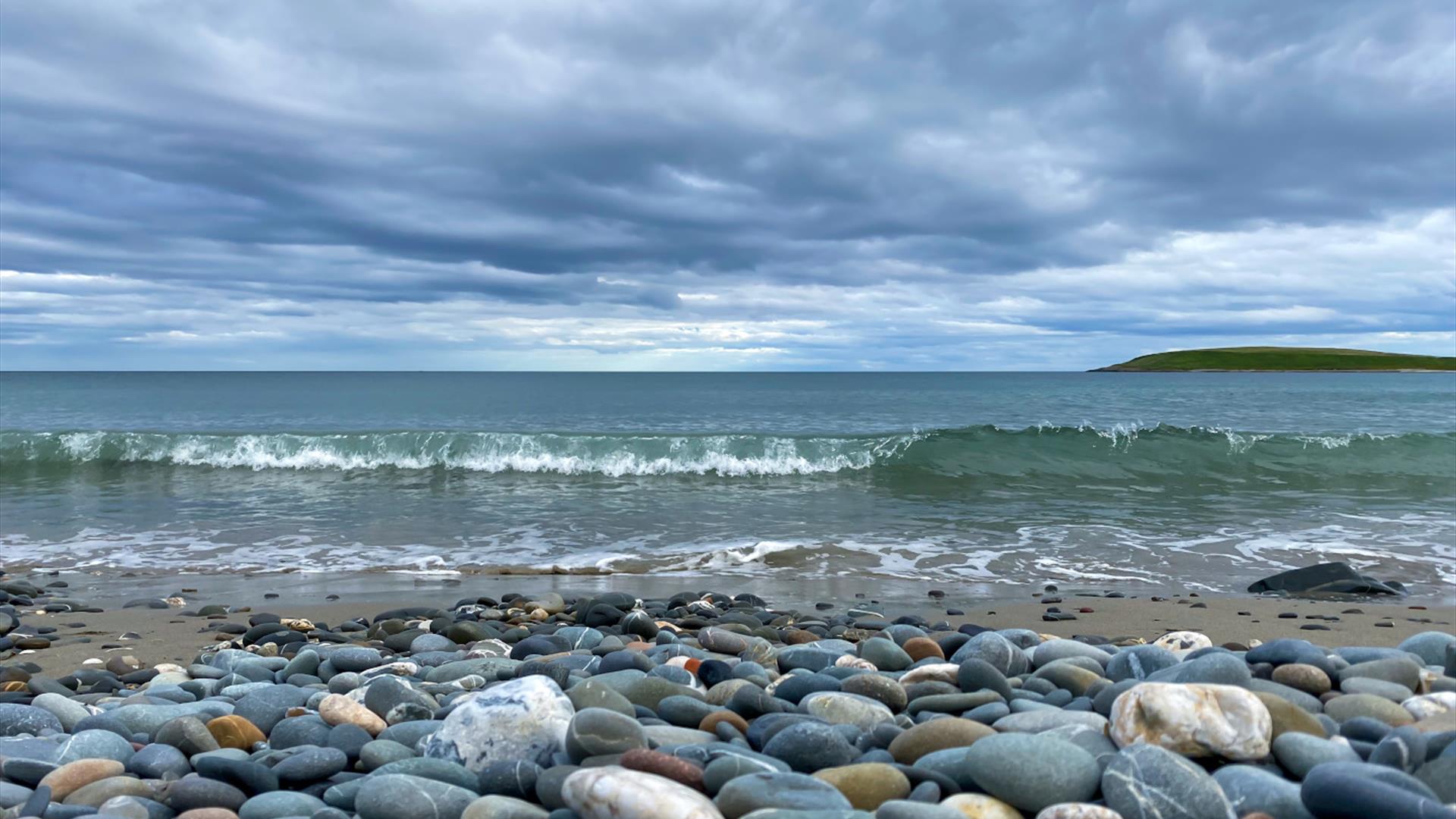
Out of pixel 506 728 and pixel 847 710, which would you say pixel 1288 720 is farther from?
pixel 506 728

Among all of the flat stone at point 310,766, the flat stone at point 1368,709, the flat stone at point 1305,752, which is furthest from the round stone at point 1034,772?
the flat stone at point 310,766

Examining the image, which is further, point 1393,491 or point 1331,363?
point 1331,363

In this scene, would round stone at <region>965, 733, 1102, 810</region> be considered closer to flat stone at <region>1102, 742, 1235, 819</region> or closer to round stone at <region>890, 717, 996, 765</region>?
flat stone at <region>1102, 742, 1235, 819</region>

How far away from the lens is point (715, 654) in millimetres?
4785

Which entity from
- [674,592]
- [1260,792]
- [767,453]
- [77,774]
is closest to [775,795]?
[1260,792]

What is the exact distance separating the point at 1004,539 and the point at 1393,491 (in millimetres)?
8663

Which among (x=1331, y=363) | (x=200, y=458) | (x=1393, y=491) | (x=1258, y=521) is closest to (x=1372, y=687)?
(x=1258, y=521)

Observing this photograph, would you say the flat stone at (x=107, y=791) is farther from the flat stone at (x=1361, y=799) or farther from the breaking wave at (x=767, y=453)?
the breaking wave at (x=767, y=453)

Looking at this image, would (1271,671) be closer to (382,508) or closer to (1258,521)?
(1258,521)

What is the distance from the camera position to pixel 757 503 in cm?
1403

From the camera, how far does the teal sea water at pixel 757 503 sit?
946cm

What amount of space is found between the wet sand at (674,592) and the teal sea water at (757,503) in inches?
22.1

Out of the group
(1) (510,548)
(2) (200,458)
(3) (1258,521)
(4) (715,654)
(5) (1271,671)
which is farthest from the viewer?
(2) (200,458)

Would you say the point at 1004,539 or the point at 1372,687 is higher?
the point at 1372,687
